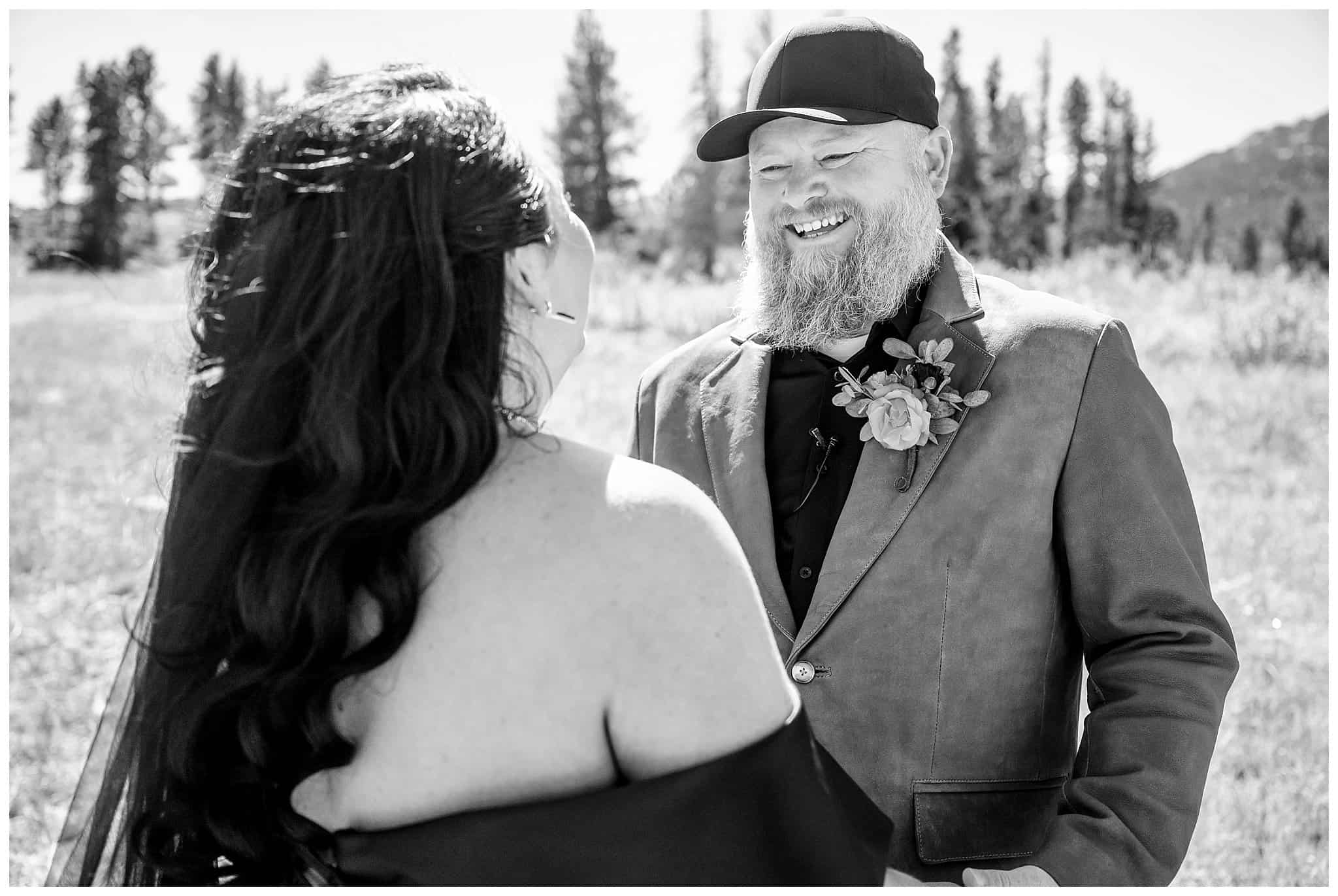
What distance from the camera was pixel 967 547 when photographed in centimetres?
230

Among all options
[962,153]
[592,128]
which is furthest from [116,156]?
[962,153]

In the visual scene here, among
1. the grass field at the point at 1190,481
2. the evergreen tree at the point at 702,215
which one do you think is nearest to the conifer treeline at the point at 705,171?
the evergreen tree at the point at 702,215

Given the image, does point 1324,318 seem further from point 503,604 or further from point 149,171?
point 149,171

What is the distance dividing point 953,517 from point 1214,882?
2582 millimetres

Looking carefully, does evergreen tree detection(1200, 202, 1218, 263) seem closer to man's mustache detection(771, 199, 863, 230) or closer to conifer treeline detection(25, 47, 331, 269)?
conifer treeline detection(25, 47, 331, 269)

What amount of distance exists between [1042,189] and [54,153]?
4583 centimetres

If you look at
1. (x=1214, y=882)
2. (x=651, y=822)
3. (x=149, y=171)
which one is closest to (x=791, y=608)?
(x=651, y=822)

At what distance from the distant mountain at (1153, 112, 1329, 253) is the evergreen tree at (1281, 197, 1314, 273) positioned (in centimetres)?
56

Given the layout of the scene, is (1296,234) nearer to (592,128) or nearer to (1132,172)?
(1132,172)

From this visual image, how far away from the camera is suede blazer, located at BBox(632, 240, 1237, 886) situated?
7.13ft

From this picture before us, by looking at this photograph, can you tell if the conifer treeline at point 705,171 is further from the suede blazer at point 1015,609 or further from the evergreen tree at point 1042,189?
the suede blazer at point 1015,609

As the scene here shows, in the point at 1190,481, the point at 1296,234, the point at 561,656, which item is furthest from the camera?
the point at 1296,234

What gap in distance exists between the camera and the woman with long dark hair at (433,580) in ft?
4.23

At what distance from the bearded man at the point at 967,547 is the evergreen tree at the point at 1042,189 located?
48.0m
